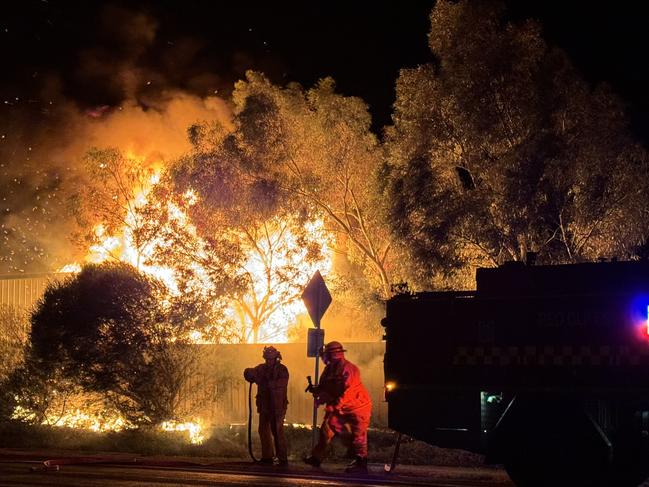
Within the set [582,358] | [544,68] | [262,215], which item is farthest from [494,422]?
[262,215]

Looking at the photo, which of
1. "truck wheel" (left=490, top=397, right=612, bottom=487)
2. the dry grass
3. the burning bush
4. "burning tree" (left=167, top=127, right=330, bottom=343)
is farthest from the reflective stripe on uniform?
"burning tree" (left=167, top=127, right=330, bottom=343)

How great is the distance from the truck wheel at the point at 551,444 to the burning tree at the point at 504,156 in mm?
9787

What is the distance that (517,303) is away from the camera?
11078 mm

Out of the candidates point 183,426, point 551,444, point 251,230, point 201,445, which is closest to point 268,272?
point 251,230

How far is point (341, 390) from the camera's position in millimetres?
13086

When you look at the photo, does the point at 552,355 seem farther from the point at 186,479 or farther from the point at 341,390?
the point at 186,479

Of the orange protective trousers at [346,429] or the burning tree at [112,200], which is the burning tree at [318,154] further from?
the orange protective trousers at [346,429]

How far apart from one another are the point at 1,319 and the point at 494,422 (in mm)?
16431

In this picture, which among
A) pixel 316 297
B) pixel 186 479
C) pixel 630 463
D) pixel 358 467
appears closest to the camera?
pixel 630 463

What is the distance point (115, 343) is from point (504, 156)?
8678 mm

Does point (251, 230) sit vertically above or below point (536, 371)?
above

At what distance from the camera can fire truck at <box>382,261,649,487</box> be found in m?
10.4

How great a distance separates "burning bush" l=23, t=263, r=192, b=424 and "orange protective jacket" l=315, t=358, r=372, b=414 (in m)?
7.02

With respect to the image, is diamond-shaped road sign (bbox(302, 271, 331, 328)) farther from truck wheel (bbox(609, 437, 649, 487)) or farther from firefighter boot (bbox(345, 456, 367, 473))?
truck wheel (bbox(609, 437, 649, 487))
